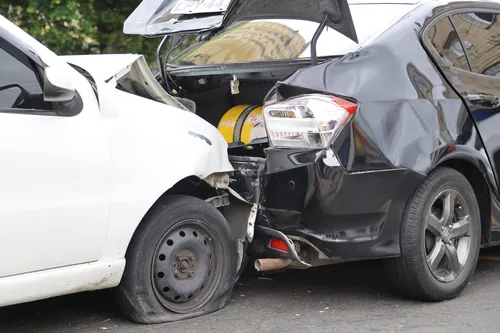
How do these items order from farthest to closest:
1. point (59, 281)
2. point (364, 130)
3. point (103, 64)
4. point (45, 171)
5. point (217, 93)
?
point (217, 93) < point (103, 64) < point (364, 130) < point (59, 281) < point (45, 171)

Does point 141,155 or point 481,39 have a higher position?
point 481,39

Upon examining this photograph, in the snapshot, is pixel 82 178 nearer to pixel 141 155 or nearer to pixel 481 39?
pixel 141 155

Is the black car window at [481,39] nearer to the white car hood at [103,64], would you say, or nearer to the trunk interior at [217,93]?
the trunk interior at [217,93]

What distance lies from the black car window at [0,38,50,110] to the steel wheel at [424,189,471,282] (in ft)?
7.38

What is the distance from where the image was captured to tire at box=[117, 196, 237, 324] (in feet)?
15.6

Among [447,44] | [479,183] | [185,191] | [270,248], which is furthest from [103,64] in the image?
[479,183]

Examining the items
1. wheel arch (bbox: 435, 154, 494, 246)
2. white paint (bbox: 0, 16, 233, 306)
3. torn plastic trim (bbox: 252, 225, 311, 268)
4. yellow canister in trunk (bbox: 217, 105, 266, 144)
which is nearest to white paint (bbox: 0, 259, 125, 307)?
white paint (bbox: 0, 16, 233, 306)

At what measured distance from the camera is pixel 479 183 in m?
5.49

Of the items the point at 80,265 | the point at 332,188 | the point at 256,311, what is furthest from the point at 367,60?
the point at 80,265

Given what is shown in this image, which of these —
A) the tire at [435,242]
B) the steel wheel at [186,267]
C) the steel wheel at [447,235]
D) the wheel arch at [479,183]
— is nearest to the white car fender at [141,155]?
the steel wheel at [186,267]

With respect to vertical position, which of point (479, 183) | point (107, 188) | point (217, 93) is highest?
point (217, 93)

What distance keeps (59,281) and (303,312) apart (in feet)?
4.84

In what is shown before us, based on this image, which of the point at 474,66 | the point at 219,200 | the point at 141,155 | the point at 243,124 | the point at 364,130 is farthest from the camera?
the point at 243,124

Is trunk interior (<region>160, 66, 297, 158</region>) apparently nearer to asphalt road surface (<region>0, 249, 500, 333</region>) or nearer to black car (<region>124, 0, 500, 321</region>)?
black car (<region>124, 0, 500, 321</region>)
